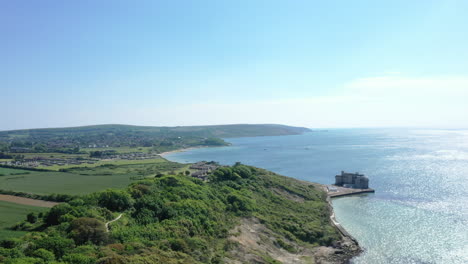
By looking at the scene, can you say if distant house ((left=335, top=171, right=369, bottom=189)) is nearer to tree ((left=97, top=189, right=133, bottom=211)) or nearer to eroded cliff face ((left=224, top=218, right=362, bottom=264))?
eroded cliff face ((left=224, top=218, right=362, bottom=264))

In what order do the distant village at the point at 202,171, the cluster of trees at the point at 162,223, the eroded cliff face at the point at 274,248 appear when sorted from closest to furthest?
the cluster of trees at the point at 162,223, the eroded cliff face at the point at 274,248, the distant village at the point at 202,171

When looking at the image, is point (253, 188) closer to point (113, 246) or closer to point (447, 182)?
point (113, 246)

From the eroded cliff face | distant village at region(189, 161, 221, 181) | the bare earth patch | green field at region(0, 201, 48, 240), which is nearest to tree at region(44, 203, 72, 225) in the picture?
green field at region(0, 201, 48, 240)

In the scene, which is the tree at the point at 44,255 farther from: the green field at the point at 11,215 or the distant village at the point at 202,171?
the distant village at the point at 202,171

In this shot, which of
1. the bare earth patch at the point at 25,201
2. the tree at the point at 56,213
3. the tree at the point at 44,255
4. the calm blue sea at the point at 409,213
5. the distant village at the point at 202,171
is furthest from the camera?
the distant village at the point at 202,171

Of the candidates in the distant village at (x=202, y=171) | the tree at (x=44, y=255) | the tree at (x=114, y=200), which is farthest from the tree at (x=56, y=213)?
the distant village at (x=202, y=171)

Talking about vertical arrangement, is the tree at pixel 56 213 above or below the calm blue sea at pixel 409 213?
above
